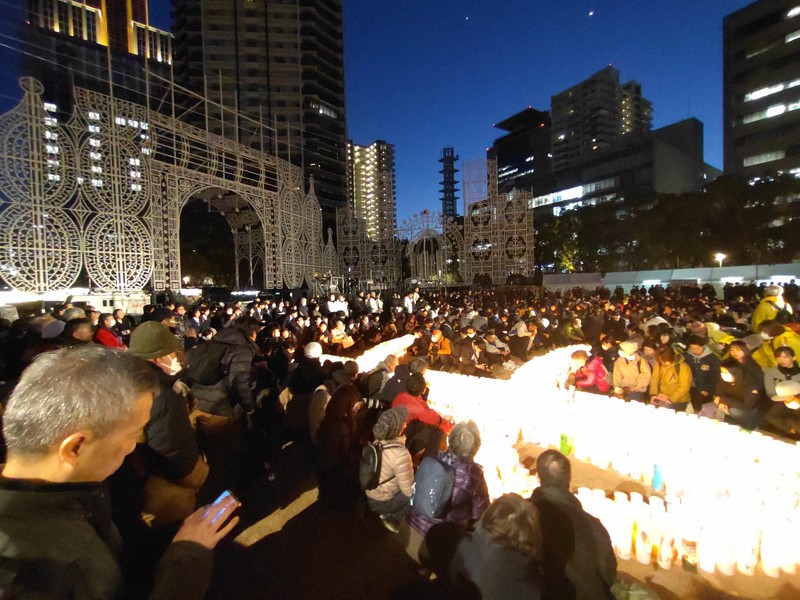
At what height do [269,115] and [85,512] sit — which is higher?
[269,115]

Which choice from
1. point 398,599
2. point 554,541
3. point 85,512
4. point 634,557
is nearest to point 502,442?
point 634,557

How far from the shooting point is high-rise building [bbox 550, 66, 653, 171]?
103 metres

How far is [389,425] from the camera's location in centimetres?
314

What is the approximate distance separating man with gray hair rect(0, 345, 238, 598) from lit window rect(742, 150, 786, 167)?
58568mm

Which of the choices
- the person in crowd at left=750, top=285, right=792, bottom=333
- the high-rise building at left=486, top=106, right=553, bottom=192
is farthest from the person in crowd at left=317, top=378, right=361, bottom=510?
the high-rise building at left=486, top=106, right=553, bottom=192

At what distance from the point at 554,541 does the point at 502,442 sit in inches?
84.9

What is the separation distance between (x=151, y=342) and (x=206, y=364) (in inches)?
49.4

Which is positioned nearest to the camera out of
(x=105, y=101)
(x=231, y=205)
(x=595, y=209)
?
(x=105, y=101)

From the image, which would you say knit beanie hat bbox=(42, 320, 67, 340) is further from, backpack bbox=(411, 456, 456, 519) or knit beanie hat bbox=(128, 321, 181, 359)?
backpack bbox=(411, 456, 456, 519)

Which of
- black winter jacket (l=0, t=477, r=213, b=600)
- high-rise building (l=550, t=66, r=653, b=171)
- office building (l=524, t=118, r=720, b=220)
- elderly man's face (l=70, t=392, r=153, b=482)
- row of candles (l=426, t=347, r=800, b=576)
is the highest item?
high-rise building (l=550, t=66, r=653, b=171)

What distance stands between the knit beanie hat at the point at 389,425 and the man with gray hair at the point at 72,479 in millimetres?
1856

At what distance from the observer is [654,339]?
6.57m

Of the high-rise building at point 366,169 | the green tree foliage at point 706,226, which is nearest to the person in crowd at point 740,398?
the green tree foliage at point 706,226

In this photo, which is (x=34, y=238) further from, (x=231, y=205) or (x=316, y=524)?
(x=231, y=205)
